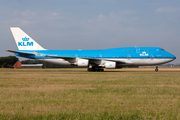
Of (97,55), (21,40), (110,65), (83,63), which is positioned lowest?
(110,65)

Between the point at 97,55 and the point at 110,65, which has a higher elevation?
the point at 97,55

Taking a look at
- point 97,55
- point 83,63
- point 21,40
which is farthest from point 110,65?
point 21,40

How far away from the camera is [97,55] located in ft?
128

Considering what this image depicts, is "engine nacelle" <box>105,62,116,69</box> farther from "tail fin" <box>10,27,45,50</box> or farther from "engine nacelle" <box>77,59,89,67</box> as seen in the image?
"tail fin" <box>10,27,45,50</box>

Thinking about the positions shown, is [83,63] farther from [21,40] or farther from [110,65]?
[21,40]

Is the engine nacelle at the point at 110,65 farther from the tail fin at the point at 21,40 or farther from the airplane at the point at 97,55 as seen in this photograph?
the tail fin at the point at 21,40

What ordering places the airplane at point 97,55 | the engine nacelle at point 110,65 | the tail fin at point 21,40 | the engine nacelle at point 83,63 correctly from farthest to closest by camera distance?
the tail fin at point 21,40 → the airplane at point 97,55 → the engine nacelle at point 83,63 → the engine nacelle at point 110,65

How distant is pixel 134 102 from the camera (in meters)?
7.68

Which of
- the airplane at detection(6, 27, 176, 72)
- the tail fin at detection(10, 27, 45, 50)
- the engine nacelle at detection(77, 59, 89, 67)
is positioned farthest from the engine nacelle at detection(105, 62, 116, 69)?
the tail fin at detection(10, 27, 45, 50)

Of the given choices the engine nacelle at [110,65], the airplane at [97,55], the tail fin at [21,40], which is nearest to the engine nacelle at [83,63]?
the airplane at [97,55]

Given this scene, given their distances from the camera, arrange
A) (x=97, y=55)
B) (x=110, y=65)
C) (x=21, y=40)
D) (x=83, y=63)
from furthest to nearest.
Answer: (x=21, y=40) < (x=97, y=55) < (x=83, y=63) < (x=110, y=65)

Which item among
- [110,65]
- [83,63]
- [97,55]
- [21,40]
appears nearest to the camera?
[110,65]

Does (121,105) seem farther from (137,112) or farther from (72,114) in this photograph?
(72,114)

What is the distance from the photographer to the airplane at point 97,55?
123ft
